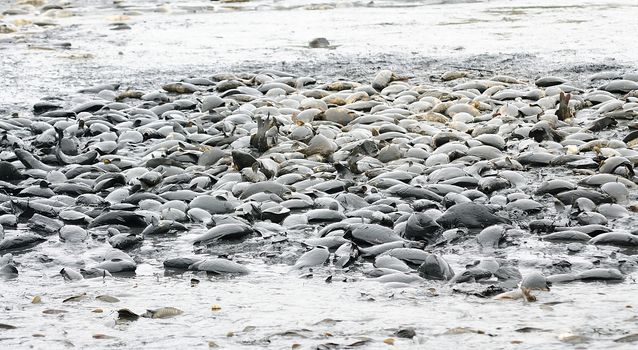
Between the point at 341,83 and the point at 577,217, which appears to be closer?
the point at 577,217

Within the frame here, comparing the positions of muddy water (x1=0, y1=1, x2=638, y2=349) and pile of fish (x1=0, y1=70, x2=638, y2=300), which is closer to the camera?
muddy water (x1=0, y1=1, x2=638, y2=349)

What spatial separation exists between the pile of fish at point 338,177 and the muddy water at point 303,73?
0.53 ft

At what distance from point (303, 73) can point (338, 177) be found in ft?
15.7

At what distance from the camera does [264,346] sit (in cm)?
477

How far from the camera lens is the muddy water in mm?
4926

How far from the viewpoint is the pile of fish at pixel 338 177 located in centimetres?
621

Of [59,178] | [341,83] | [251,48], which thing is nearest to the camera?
[59,178]

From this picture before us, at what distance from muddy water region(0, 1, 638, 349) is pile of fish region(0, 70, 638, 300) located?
16 centimetres

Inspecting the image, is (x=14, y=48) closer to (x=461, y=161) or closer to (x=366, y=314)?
(x=461, y=161)

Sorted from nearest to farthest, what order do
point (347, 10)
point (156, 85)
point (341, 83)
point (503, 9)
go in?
point (341, 83) → point (156, 85) → point (503, 9) → point (347, 10)

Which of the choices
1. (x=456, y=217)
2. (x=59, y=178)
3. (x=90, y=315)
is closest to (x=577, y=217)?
(x=456, y=217)

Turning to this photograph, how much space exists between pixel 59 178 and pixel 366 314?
3.94m

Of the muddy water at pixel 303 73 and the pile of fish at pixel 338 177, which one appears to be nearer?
the muddy water at pixel 303 73

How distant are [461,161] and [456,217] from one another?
1.56 metres
